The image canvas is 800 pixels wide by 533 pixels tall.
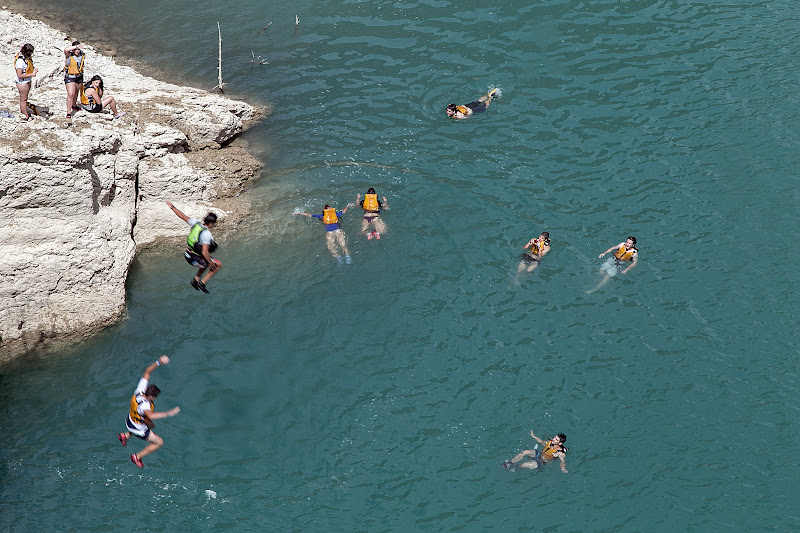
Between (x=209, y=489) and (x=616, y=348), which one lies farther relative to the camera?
(x=616, y=348)

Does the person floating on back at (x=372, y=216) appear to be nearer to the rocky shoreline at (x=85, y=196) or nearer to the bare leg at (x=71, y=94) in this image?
the rocky shoreline at (x=85, y=196)

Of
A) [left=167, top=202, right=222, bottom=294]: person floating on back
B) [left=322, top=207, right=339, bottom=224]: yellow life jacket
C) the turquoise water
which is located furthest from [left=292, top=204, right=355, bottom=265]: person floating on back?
[left=167, top=202, right=222, bottom=294]: person floating on back

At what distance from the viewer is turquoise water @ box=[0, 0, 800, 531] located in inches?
694

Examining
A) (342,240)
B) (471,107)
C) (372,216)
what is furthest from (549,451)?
(471,107)

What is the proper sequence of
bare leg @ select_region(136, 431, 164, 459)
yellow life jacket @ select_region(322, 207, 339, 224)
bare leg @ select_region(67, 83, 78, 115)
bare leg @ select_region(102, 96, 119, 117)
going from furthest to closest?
bare leg @ select_region(102, 96, 119, 117) → yellow life jacket @ select_region(322, 207, 339, 224) → bare leg @ select_region(67, 83, 78, 115) → bare leg @ select_region(136, 431, 164, 459)

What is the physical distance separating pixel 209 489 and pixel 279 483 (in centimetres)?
172

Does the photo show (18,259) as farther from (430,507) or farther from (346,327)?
(430,507)

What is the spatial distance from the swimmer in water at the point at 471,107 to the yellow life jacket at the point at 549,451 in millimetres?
14553

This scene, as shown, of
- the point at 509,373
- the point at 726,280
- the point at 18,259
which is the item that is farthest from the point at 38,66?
the point at 726,280

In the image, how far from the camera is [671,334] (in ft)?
68.2

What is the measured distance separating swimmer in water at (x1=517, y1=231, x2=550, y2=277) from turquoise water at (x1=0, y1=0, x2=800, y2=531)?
413 mm

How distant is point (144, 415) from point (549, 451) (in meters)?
10.2

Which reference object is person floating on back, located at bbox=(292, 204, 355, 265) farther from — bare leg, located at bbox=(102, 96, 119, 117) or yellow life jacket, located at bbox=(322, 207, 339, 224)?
bare leg, located at bbox=(102, 96, 119, 117)

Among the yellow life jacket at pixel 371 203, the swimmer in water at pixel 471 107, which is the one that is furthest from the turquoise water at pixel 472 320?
the yellow life jacket at pixel 371 203
